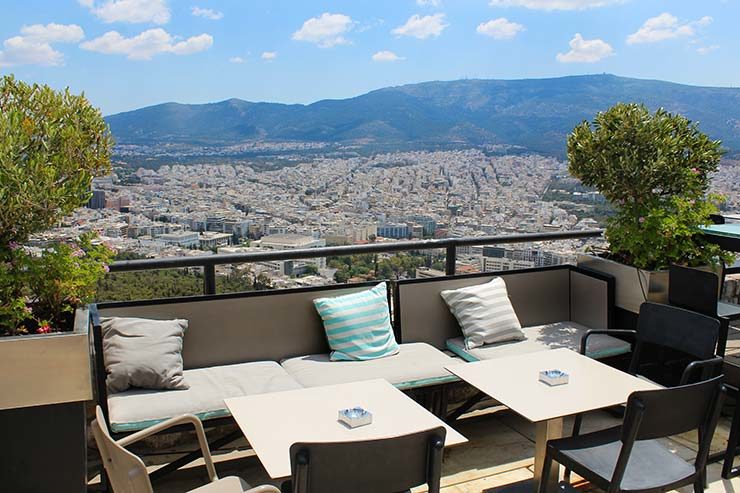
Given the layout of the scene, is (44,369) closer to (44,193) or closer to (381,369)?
(44,193)

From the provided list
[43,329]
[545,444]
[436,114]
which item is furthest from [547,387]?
[436,114]

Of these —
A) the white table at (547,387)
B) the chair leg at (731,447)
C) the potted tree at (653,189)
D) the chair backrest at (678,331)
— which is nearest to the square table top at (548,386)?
the white table at (547,387)

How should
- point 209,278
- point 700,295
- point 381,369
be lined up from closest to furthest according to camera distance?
1. point 381,369
2. point 700,295
3. point 209,278

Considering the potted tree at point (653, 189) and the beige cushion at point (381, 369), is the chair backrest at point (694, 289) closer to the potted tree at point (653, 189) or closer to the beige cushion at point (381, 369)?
the potted tree at point (653, 189)

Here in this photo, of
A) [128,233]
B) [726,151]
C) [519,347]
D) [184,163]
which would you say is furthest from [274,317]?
[726,151]

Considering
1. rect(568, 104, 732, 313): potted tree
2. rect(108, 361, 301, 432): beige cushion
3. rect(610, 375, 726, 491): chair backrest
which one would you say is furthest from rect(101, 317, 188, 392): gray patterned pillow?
rect(568, 104, 732, 313): potted tree

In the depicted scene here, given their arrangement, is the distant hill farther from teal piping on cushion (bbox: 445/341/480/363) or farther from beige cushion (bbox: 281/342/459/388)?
beige cushion (bbox: 281/342/459/388)

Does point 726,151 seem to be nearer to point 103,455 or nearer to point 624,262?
point 624,262
